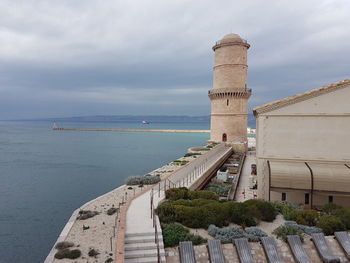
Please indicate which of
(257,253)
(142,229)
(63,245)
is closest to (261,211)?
(257,253)

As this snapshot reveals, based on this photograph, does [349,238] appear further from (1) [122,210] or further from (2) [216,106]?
(2) [216,106]

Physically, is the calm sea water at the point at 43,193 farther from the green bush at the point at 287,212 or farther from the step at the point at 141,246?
the green bush at the point at 287,212

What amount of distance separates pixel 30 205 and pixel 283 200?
2237 centimetres

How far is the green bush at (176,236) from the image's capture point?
35.3ft

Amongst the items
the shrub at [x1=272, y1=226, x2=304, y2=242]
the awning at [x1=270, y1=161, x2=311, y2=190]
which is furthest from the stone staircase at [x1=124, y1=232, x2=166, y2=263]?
the awning at [x1=270, y1=161, x2=311, y2=190]

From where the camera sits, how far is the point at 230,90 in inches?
1693

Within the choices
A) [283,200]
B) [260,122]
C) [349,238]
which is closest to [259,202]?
[349,238]

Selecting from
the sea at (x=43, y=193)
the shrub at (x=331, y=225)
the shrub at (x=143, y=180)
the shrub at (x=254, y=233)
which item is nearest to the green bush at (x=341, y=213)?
the shrub at (x=331, y=225)

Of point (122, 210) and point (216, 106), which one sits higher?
point (216, 106)

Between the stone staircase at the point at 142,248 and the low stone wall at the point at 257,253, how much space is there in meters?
0.48

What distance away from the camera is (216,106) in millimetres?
45281

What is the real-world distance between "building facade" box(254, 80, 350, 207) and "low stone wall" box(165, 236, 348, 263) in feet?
22.6

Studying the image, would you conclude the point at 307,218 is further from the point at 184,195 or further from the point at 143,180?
the point at 143,180

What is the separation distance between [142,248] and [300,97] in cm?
1517
